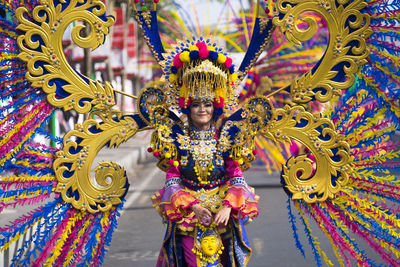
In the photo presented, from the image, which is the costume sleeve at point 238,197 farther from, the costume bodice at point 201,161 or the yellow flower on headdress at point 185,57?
the yellow flower on headdress at point 185,57

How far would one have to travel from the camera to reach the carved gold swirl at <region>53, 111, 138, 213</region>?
13.6ft

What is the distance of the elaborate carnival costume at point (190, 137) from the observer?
4016 mm

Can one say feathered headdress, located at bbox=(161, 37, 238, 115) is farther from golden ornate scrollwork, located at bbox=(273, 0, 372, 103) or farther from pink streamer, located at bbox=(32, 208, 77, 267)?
pink streamer, located at bbox=(32, 208, 77, 267)

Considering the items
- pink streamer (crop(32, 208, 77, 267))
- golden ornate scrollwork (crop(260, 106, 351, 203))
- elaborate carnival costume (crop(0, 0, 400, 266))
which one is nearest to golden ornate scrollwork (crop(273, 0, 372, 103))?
elaborate carnival costume (crop(0, 0, 400, 266))

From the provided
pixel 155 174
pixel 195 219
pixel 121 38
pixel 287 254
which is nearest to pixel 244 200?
pixel 195 219

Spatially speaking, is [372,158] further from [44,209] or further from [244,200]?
[44,209]

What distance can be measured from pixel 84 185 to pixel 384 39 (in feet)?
6.94

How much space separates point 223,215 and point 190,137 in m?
0.55

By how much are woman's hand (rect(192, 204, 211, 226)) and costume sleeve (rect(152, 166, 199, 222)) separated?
4 cm

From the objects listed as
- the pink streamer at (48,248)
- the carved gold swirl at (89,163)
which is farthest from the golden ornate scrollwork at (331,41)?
the pink streamer at (48,248)

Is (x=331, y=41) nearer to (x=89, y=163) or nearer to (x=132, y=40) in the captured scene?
(x=89, y=163)

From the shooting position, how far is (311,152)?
4152 millimetres

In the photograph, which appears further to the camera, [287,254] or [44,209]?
[287,254]

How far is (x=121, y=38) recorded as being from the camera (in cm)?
1814
